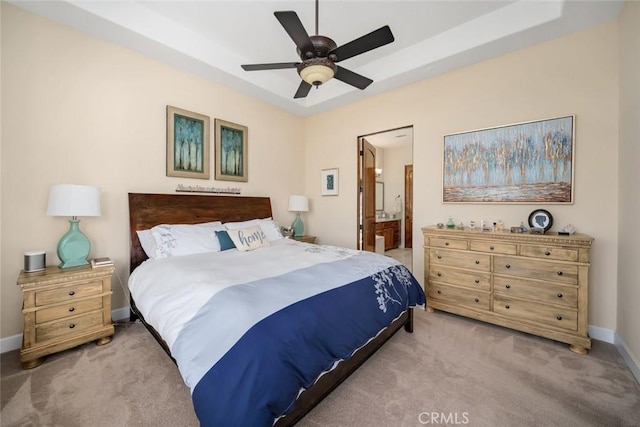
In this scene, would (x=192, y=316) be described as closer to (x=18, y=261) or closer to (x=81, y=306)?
(x=81, y=306)

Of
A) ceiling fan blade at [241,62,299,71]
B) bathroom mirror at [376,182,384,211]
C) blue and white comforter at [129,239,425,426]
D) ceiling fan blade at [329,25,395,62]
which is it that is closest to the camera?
blue and white comforter at [129,239,425,426]

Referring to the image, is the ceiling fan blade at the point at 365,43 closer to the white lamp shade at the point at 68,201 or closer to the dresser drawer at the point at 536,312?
the white lamp shade at the point at 68,201

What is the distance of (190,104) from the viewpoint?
330cm

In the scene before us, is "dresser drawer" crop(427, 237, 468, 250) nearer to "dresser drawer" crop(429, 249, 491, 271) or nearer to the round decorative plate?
"dresser drawer" crop(429, 249, 491, 271)

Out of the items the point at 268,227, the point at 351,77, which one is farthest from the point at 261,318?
the point at 268,227

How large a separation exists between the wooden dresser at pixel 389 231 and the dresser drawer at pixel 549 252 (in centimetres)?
381

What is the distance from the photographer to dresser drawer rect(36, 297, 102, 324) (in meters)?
1.99

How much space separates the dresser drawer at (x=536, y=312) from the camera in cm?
222

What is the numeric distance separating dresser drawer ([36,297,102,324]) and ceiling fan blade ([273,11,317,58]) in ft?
8.90

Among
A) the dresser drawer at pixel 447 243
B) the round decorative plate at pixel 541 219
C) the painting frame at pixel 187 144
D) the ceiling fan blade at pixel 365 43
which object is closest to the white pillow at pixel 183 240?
the painting frame at pixel 187 144

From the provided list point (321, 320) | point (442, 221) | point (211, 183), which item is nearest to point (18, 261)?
point (211, 183)

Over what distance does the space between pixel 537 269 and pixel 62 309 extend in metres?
4.14

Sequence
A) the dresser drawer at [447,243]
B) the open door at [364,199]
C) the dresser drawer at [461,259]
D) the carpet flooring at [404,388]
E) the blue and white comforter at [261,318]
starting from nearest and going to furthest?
the blue and white comforter at [261,318], the carpet flooring at [404,388], the dresser drawer at [461,259], the dresser drawer at [447,243], the open door at [364,199]

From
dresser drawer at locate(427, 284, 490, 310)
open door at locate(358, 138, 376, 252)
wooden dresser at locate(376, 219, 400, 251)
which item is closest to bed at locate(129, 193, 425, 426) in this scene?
dresser drawer at locate(427, 284, 490, 310)
